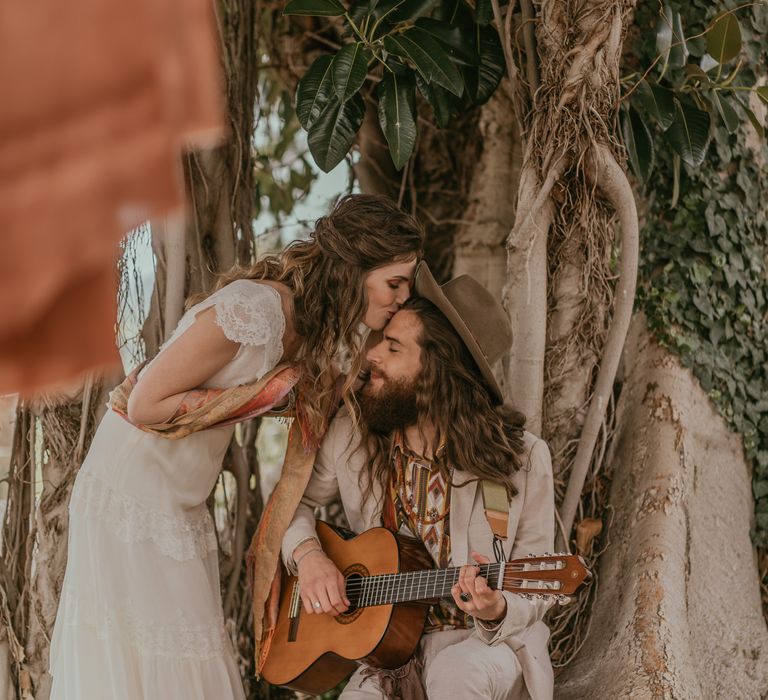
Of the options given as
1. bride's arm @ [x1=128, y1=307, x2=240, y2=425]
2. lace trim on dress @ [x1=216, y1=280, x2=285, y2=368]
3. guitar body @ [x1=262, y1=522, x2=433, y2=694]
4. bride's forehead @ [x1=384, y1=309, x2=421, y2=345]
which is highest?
lace trim on dress @ [x1=216, y1=280, x2=285, y2=368]

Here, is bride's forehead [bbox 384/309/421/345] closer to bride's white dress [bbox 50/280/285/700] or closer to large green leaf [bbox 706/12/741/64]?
bride's white dress [bbox 50/280/285/700]

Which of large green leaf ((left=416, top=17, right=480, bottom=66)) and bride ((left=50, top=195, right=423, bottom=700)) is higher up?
large green leaf ((left=416, top=17, right=480, bottom=66))

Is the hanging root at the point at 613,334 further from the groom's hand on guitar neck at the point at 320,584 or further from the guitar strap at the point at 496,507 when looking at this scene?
the groom's hand on guitar neck at the point at 320,584

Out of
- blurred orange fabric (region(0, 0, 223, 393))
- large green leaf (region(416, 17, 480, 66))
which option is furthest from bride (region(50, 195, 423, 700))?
blurred orange fabric (region(0, 0, 223, 393))

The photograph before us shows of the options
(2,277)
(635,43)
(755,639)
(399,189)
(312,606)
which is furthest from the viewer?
(399,189)

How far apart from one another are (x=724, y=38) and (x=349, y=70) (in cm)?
144

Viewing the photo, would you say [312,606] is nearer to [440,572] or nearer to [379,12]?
[440,572]

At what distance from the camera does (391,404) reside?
2844 mm

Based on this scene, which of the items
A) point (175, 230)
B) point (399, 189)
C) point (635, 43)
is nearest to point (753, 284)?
point (635, 43)

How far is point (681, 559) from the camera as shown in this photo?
328cm

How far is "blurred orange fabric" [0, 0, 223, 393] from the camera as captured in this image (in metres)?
0.60

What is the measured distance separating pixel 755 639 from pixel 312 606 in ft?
5.73

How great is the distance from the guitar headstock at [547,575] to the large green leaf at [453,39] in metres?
1.83

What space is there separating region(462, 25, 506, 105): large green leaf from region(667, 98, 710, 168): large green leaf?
0.69 metres
